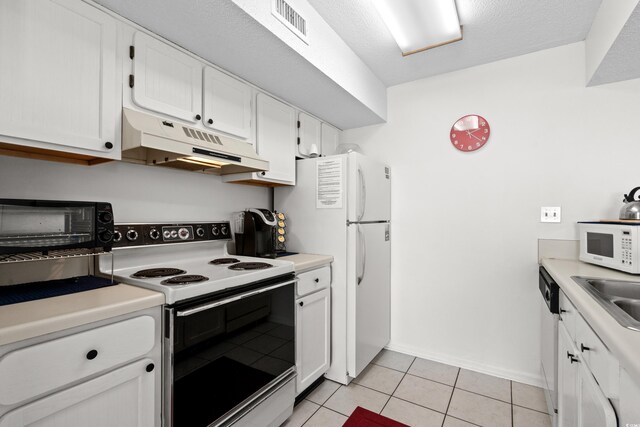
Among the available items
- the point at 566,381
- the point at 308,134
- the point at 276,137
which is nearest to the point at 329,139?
the point at 308,134

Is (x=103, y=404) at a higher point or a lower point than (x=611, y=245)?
lower

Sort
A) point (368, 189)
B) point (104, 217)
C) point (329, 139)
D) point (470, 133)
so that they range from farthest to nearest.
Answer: point (329, 139) → point (470, 133) → point (368, 189) → point (104, 217)

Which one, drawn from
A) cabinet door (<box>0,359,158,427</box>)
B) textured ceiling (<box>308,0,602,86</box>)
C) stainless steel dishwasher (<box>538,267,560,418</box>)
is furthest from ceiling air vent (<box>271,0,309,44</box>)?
stainless steel dishwasher (<box>538,267,560,418</box>)

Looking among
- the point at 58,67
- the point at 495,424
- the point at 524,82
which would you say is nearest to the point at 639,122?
the point at 524,82

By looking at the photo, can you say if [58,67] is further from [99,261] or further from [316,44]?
[316,44]

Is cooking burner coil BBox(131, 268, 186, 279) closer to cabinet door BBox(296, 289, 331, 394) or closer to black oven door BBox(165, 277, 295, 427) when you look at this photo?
black oven door BBox(165, 277, 295, 427)

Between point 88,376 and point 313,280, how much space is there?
133 cm

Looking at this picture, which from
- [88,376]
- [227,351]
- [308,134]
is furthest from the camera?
[308,134]

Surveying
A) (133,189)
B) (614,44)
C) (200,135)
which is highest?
(614,44)

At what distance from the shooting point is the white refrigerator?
88.1 inches

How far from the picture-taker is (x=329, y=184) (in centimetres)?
230

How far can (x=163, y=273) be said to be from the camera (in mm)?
1537

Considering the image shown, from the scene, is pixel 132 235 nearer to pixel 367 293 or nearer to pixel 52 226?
pixel 52 226

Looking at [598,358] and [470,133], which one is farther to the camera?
[470,133]
